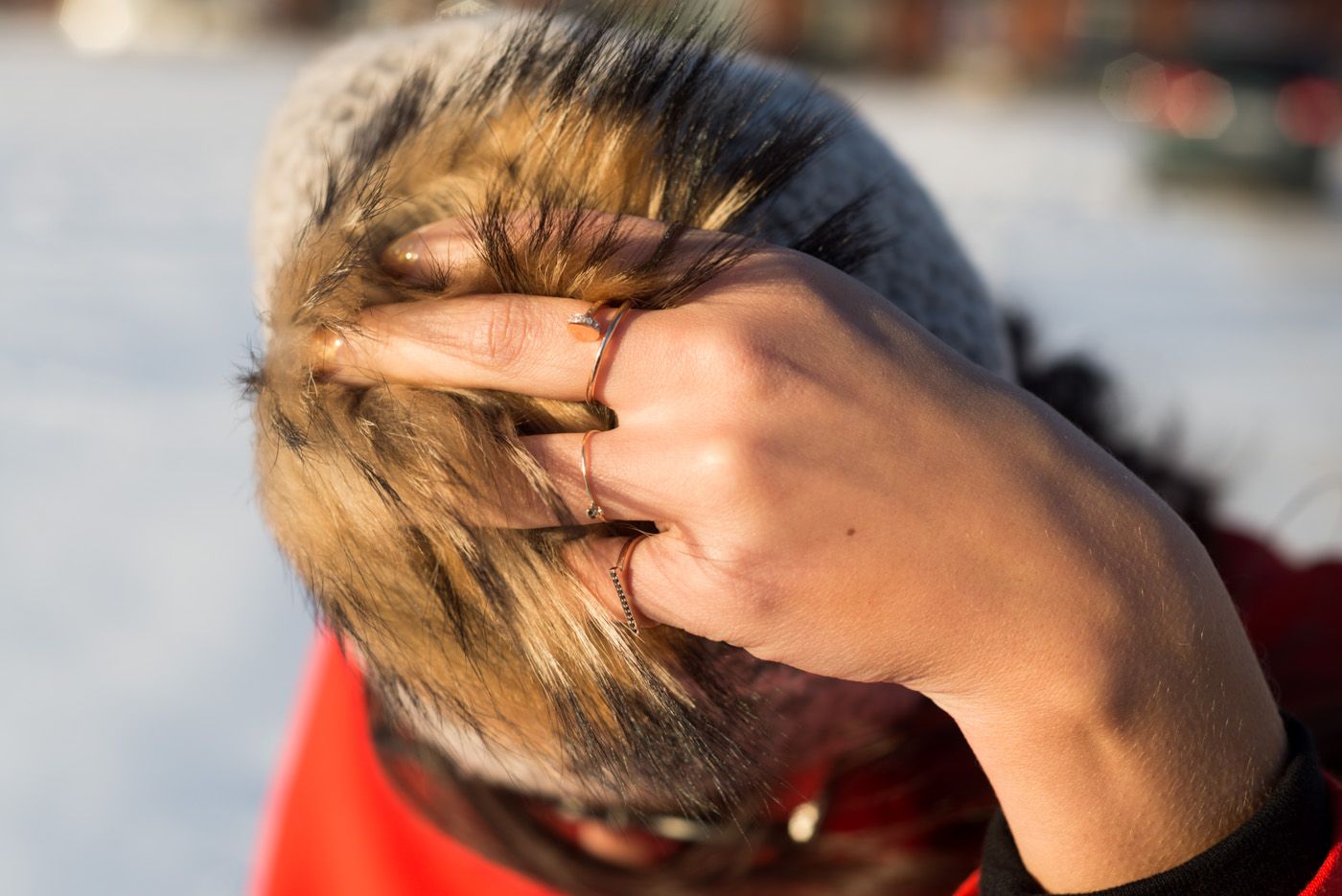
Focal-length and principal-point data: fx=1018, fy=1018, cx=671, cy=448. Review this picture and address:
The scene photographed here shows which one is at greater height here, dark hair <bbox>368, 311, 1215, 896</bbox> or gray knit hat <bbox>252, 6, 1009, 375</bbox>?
gray knit hat <bbox>252, 6, 1009, 375</bbox>

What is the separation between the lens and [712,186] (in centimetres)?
68

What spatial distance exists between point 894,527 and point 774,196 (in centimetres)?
27

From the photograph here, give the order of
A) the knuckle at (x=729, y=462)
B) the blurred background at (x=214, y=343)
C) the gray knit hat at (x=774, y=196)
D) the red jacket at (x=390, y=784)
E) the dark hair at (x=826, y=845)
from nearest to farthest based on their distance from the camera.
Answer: the knuckle at (x=729, y=462) → the gray knit hat at (x=774, y=196) → the dark hair at (x=826, y=845) → the red jacket at (x=390, y=784) → the blurred background at (x=214, y=343)

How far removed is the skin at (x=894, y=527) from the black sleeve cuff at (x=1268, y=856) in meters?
0.01

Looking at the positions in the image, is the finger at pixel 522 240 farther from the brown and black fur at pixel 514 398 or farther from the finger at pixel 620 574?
the finger at pixel 620 574

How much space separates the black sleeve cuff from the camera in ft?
2.10

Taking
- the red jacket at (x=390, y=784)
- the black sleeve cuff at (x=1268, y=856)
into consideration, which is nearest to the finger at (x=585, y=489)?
the black sleeve cuff at (x=1268, y=856)

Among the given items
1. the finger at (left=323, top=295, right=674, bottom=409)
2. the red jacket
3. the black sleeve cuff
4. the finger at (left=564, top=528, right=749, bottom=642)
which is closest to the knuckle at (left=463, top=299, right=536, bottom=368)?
→ the finger at (left=323, top=295, right=674, bottom=409)

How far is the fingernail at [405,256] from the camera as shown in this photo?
0.63m

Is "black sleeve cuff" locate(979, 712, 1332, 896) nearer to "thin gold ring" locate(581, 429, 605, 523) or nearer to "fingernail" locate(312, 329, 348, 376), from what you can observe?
"thin gold ring" locate(581, 429, 605, 523)

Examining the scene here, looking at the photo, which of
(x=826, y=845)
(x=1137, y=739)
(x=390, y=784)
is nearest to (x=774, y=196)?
(x=1137, y=739)

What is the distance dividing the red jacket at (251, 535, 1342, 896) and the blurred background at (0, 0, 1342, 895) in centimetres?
34

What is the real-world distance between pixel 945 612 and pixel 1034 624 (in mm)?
54

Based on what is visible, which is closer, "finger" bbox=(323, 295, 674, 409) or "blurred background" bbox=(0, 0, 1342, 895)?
"finger" bbox=(323, 295, 674, 409)
